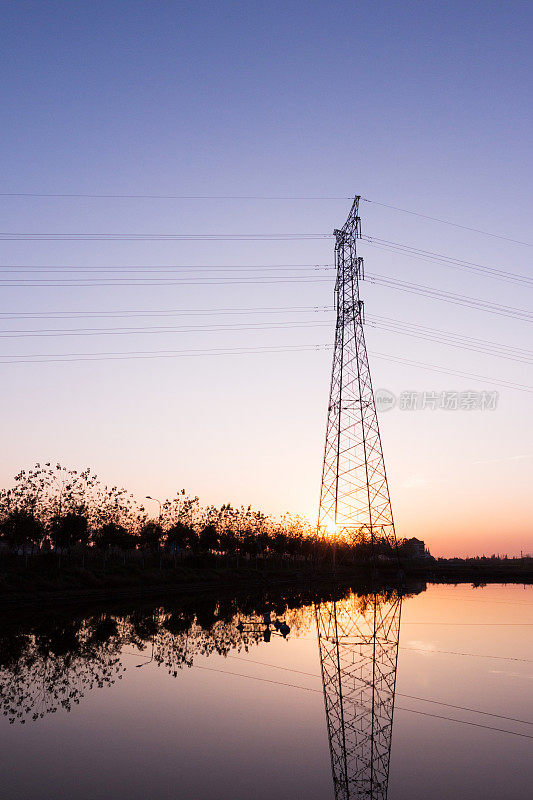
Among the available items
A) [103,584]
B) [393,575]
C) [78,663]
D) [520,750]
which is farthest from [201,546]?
[520,750]

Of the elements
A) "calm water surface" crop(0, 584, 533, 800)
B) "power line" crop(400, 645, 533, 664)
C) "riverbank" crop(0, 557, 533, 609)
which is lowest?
"calm water surface" crop(0, 584, 533, 800)

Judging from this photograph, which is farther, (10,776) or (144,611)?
(144,611)

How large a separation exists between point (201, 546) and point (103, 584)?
106ft

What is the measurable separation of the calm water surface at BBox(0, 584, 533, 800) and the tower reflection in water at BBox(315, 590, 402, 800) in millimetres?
47

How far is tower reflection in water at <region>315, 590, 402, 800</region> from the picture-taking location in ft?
37.1

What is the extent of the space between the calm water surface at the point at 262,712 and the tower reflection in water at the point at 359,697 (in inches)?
1.9

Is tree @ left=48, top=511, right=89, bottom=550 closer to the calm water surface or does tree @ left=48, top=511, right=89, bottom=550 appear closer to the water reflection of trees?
the calm water surface

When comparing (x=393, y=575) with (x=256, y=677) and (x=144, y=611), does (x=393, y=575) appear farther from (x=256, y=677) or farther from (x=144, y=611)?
(x=256, y=677)

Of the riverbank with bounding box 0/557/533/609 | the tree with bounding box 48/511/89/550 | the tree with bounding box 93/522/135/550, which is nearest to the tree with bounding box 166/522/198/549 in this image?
the riverbank with bounding box 0/557/533/609

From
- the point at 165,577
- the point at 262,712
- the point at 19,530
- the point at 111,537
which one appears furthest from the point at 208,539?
the point at 262,712

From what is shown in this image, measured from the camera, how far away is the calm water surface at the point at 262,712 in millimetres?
10812

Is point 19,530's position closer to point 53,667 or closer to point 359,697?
point 53,667

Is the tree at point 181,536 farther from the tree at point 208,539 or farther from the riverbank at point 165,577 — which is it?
the riverbank at point 165,577

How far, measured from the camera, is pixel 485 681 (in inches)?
747
